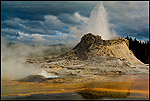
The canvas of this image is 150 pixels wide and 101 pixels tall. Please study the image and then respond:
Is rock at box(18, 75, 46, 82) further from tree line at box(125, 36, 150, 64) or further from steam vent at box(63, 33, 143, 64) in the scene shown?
tree line at box(125, 36, 150, 64)

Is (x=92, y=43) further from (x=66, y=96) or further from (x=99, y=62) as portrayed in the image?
(x=66, y=96)

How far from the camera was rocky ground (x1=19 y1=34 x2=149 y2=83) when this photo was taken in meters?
26.4

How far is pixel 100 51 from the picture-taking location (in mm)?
34125

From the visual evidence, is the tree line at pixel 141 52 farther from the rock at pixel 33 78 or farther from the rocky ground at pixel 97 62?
the rock at pixel 33 78

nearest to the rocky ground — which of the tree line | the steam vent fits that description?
the steam vent

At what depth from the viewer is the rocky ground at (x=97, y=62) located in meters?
26.4

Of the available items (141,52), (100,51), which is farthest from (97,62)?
(141,52)

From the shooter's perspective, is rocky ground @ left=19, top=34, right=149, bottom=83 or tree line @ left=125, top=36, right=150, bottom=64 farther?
tree line @ left=125, top=36, right=150, bottom=64

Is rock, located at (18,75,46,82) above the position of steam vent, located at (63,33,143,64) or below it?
below

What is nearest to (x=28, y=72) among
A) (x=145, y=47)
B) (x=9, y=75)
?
(x=9, y=75)

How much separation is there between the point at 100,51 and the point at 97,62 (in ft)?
11.7

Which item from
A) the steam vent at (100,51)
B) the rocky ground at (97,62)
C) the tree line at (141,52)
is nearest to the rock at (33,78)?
the rocky ground at (97,62)

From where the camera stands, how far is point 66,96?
1284 centimetres

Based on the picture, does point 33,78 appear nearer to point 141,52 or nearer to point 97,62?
point 97,62
